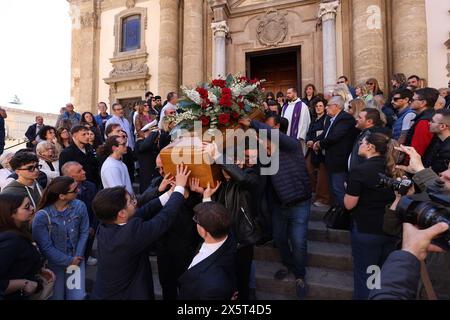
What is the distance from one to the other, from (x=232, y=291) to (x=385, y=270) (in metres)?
1.08

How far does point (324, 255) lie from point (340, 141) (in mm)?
1667

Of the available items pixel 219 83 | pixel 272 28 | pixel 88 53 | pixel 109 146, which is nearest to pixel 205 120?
pixel 219 83

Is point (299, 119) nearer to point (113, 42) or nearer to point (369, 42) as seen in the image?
point (369, 42)

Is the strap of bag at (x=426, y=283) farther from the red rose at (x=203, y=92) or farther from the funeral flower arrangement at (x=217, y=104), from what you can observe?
the red rose at (x=203, y=92)

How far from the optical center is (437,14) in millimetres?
9336

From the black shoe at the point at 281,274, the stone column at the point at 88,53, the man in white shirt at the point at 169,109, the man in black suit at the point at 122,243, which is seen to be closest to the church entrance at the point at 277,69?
the man in white shirt at the point at 169,109

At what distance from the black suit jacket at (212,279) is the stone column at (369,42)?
895 centimetres

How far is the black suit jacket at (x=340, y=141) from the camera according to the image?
4.36 m

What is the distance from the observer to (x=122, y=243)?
214cm

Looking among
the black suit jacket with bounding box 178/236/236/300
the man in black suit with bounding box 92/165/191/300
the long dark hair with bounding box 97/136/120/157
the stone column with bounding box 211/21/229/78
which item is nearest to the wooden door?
the stone column with bounding box 211/21/229/78

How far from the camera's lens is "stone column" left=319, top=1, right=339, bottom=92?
10094mm
